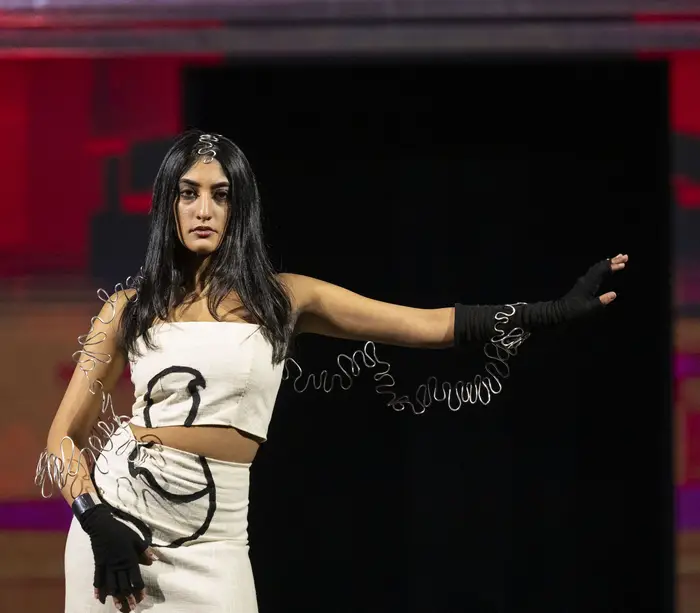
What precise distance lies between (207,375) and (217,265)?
25cm

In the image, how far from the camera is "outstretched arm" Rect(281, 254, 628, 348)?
2.12m

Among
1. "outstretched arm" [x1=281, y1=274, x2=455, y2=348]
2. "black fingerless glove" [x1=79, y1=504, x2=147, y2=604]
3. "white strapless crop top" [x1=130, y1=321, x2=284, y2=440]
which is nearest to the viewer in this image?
"black fingerless glove" [x1=79, y1=504, x2=147, y2=604]

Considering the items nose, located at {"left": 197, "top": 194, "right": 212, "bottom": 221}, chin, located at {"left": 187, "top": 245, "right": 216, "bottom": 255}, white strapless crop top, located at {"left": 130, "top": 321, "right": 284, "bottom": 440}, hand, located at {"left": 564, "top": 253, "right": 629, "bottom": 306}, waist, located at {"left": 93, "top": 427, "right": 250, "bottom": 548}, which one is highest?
nose, located at {"left": 197, "top": 194, "right": 212, "bottom": 221}

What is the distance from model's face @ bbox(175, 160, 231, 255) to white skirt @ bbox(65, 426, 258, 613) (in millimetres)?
450

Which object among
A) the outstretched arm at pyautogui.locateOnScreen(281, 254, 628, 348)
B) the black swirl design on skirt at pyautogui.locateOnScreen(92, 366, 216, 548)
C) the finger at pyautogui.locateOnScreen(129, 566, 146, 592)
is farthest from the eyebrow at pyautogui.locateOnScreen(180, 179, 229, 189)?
the finger at pyautogui.locateOnScreen(129, 566, 146, 592)

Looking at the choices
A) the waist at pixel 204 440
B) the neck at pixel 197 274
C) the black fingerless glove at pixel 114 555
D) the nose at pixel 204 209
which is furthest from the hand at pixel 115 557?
the nose at pixel 204 209

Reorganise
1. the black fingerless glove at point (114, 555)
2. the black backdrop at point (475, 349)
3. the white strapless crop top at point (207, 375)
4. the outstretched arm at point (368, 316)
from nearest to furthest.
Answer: the black fingerless glove at point (114, 555) → the white strapless crop top at point (207, 375) → the outstretched arm at point (368, 316) → the black backdrop at point (475, 349)

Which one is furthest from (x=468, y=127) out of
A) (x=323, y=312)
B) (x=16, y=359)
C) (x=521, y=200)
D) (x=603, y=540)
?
(x=16, y=359)

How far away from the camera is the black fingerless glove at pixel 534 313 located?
2.11 meters

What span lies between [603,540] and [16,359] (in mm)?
1935

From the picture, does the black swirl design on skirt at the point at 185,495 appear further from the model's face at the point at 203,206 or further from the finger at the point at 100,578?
the model's face at the point at 203,206

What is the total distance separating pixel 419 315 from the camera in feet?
7.20

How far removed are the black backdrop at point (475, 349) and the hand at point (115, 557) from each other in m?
1.13

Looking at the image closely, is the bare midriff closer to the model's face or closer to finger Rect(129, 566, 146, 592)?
the model's face
